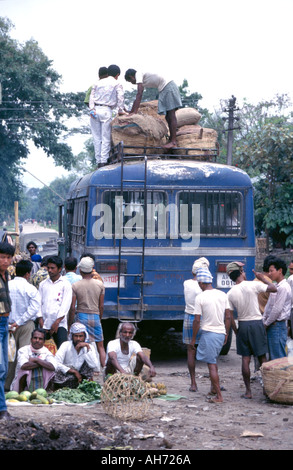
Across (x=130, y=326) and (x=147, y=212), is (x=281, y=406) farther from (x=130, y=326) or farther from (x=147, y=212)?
(x=147, y=212)

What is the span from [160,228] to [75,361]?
9.86 feet

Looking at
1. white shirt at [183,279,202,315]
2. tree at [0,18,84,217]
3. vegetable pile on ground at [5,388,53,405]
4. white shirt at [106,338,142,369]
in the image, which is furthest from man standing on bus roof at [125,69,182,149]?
tree at [0,18,84,217]

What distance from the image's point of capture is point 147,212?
10383mm

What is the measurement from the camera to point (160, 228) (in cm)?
1038

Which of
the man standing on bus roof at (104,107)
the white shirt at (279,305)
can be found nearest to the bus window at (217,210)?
the man standing on bus roof at (104,107)

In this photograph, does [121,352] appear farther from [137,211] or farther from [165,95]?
[165,95]

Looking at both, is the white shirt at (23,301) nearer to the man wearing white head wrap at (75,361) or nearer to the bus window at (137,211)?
the man wearing white head wrap at (75,361)

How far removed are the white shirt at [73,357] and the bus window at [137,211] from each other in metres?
2.71

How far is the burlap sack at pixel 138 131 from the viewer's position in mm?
10984

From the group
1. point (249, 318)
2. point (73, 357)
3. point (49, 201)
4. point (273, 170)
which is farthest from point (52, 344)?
point (49, 201)
